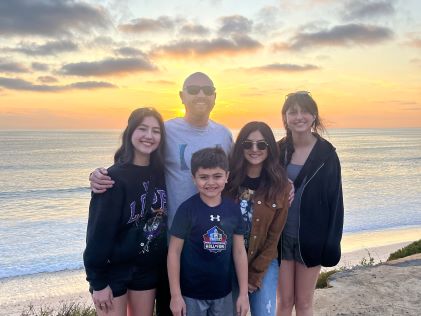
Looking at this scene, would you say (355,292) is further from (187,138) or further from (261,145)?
(187,138)

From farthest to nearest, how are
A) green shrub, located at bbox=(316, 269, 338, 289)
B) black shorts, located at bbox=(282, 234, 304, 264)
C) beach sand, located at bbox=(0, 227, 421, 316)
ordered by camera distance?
beach sand, located at bbox=(0, 227, 421, 316)
green shrub, located at bbox=(316, 269, 338, 289)
black shorts, located at bbox=(282, 234, 304, 264)

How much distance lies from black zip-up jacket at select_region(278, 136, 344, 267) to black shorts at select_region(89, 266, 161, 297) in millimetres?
1382

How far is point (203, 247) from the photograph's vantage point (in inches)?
138

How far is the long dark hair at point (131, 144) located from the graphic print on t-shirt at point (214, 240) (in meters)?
0.81

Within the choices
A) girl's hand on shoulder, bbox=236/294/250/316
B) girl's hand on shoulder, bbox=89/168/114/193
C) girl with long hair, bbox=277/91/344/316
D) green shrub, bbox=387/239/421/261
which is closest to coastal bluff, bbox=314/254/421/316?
green shrub, bbox=387/239/421/261

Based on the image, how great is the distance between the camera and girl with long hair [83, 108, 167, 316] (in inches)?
135

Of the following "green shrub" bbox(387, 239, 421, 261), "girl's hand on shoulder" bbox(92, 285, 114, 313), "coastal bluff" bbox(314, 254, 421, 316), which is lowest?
"green shrub" bbox(387, 239, 421, 261)

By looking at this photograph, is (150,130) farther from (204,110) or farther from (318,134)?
(318,134)

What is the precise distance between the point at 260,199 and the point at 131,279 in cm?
138

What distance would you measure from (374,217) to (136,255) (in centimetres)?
2158

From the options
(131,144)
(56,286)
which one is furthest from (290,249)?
(56,286)

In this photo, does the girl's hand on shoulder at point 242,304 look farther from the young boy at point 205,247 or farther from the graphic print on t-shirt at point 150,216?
the graphic print on t-shirt at point 150,216

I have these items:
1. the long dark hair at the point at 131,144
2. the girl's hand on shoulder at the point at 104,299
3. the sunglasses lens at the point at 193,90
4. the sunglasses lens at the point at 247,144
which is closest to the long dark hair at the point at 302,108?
the sunglasses lens at the point at 247,144

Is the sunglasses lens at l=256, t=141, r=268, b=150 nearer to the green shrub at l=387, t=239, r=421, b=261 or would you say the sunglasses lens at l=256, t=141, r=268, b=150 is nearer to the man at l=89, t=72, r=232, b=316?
the man at l=89, t=72, r=232, b=316
